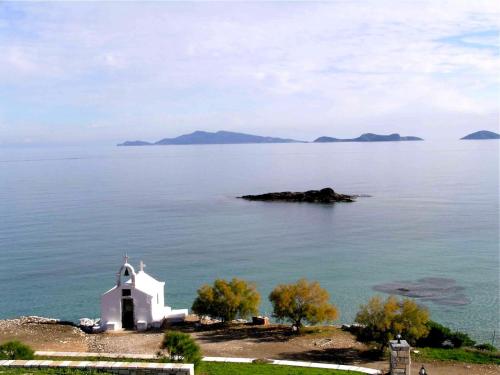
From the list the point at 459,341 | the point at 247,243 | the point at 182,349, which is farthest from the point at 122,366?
the point at 247,243

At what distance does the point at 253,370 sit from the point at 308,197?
7701cm

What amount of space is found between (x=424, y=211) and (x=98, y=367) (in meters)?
70.0

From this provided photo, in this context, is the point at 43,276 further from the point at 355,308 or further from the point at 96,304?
the point at 355,308

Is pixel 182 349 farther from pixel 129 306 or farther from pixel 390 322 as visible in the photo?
pixel 129 306

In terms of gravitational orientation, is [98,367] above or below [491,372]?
above

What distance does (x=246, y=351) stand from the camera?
90.0ft

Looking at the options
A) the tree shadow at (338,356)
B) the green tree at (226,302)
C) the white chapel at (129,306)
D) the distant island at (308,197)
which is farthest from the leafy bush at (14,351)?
the distant island at (308,197)

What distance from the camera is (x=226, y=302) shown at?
33.0 meters

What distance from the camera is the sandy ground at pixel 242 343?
26.1 m

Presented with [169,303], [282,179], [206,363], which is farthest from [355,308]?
[282,179]

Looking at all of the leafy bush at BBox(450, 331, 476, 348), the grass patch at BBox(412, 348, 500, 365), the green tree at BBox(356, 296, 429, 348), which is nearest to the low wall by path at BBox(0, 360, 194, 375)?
the green tree at BBox(356, 296, 429, 348)

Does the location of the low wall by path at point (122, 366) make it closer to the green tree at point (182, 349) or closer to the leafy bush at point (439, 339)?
the green tree at point (182, 349)

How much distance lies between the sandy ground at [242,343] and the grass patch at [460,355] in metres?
0.64

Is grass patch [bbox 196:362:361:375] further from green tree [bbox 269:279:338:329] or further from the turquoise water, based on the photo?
the turquoise water
